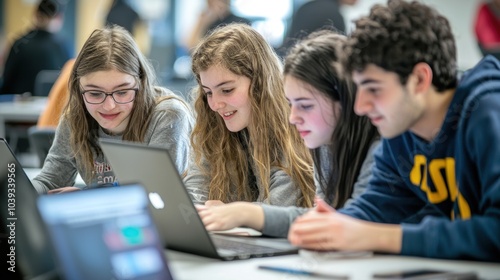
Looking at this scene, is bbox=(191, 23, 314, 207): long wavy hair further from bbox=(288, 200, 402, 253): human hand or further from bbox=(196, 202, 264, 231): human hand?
bbox=(288, 200, 402, 253): human hand

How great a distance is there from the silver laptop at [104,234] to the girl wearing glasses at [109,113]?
4.58 feet

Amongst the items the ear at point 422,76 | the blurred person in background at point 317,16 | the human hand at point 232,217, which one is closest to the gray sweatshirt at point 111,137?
the human hand at point 232,217

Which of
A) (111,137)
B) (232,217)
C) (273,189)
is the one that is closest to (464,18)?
(111,137)

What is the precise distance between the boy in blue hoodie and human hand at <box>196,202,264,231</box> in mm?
230

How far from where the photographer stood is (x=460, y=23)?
786 cm

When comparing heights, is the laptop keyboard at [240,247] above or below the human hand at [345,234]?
below

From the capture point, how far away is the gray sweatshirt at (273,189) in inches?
98.1

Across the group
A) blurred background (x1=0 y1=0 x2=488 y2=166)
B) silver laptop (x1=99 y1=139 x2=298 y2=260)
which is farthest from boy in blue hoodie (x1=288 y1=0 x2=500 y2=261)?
blurred background (x1=0 y1=0 x2=488 y2=166)

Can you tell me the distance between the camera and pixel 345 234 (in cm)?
166

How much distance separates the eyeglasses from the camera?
2.81 m

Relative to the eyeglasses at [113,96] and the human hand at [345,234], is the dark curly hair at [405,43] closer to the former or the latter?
the human hand at [345,234]

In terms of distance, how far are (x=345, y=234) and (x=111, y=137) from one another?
148cm

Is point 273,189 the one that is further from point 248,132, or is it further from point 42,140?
point 42,140

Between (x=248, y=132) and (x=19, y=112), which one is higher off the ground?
(x=248, y=132)
